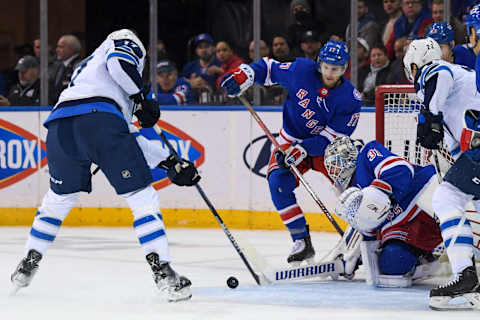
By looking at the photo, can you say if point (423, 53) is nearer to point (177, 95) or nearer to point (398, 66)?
point (398, 66)

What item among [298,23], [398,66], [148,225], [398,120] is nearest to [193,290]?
[148,225]

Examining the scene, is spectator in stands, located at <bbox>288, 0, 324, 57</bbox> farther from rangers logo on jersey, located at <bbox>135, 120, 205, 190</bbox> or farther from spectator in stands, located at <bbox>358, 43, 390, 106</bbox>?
rangers logo on jersey, located at <bbox>135, 120, 205, 190</bbox>

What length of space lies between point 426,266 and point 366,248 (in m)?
0.31

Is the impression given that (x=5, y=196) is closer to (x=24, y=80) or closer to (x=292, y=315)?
(x=24, y=80)

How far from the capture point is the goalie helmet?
Answer: 4.60m

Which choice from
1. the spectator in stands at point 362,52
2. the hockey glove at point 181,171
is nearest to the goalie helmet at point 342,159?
the hockey glove at point 181,171

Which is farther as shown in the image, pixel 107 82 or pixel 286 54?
pixel 286 54

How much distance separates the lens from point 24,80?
7703 millimetres

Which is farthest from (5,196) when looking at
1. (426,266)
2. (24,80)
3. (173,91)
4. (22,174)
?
(426,266)

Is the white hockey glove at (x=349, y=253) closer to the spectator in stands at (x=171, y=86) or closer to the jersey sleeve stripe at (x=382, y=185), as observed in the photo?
the jersey sleeve stripe at (x=382, y=185)

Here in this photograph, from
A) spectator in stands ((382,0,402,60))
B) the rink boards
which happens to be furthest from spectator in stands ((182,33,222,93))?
spectator in stands ((382,0,402,60))

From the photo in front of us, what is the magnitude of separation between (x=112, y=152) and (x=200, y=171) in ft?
10.4

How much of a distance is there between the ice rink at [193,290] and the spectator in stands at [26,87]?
5.01 ft

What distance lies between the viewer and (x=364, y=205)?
443 centimetres
